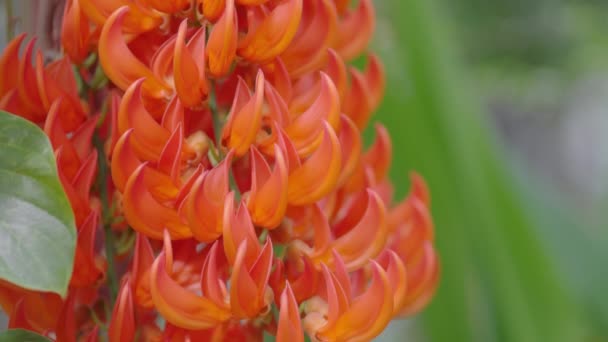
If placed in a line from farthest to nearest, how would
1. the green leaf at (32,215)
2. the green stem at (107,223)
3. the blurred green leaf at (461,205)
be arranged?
the blurred green leaf at (461,205) < the green stem at (107,223) < the green leaf at (32,215)

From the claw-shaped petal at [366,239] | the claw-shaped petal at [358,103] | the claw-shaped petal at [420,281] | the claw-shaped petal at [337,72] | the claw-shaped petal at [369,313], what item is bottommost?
the claw-shaped petal at [420,281]

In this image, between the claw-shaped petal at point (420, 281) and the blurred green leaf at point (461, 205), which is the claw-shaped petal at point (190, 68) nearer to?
the claw-shaped petal at point (420, 281)

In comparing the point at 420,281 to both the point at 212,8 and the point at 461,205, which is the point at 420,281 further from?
the point at 461,205

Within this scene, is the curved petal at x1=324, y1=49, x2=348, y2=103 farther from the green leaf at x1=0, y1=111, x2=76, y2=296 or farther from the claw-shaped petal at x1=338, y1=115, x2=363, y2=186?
the green leaf at x1=0, y1=111, x2=76, y2=296

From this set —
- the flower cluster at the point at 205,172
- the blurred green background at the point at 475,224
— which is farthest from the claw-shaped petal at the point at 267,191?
the blurred green background at the point at 475,224

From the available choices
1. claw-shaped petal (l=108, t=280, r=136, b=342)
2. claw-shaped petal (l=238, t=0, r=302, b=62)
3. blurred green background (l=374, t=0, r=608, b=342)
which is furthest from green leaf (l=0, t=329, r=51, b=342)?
blurred green background (l=374, t=0, r=608, b=342)

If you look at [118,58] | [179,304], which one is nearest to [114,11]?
[118,58]

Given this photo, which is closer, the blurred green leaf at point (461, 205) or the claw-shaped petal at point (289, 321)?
the claw-shaped petal at point (289, 321)
